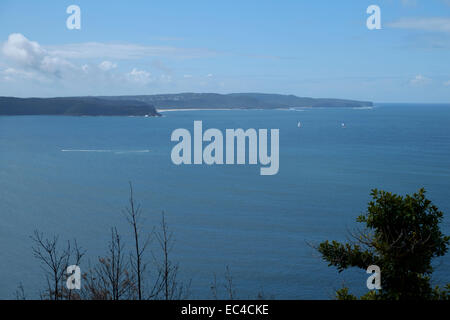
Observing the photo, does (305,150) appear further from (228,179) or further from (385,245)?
(385,245)

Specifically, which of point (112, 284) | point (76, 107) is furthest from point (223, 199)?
point (76, 107)

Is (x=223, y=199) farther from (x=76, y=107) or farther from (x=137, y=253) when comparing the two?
(x=76, y=107)

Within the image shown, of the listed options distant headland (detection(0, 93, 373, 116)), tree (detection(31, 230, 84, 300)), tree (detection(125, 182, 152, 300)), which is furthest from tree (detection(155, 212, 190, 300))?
distant headland (detection(0, 93, 373, 116))

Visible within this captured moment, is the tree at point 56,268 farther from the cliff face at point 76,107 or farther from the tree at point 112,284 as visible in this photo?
the cliff face at point 76,107

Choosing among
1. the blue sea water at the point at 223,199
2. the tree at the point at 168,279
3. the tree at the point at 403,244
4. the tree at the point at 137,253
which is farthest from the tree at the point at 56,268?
the blue sea water at the point at 223,199

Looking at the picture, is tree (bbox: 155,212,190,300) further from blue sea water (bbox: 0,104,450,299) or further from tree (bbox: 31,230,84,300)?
blue sea water (bbox: 0,104,450,299)
